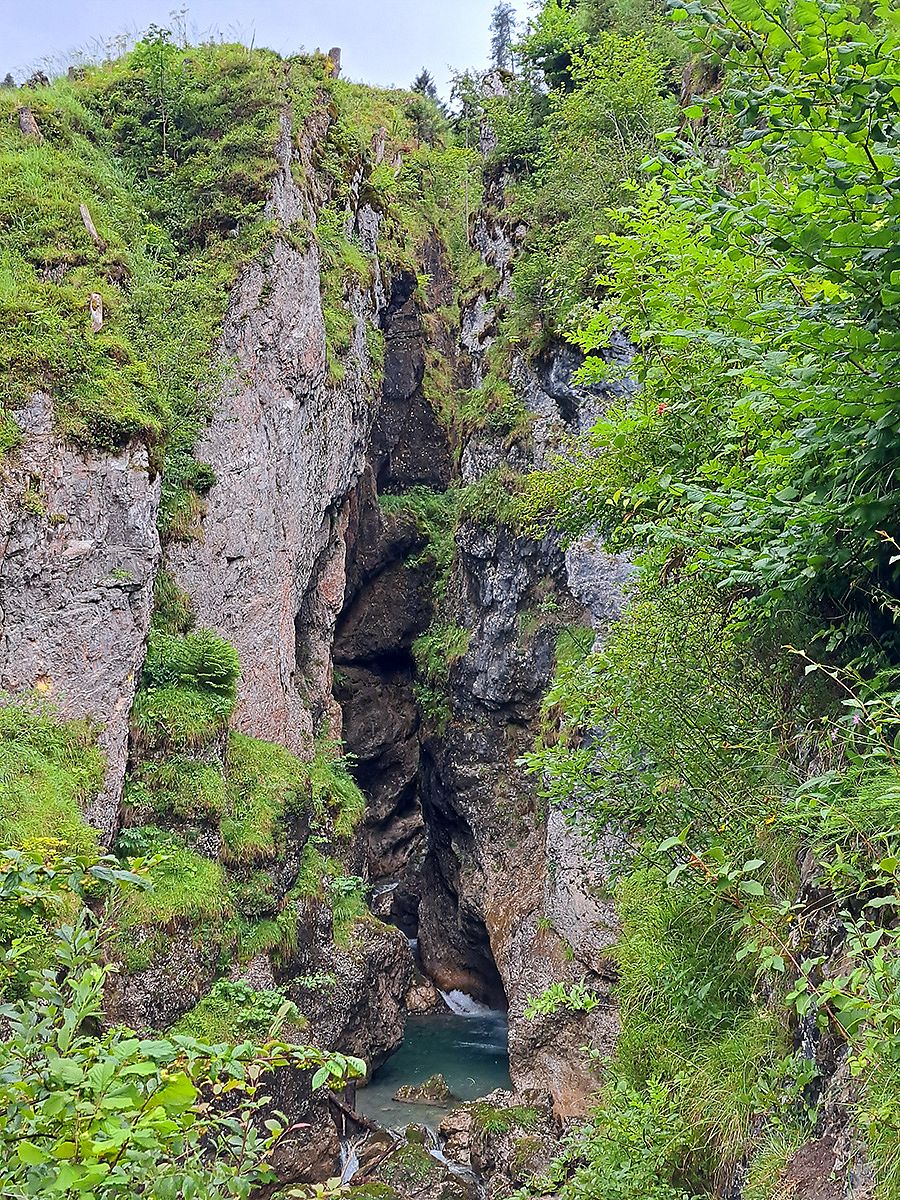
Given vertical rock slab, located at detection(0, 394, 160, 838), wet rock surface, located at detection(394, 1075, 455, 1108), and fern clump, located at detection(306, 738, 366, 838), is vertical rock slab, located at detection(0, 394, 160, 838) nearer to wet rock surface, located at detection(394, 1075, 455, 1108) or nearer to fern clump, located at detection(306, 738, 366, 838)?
fern clump, located at detection(306, 738, 366, 838)

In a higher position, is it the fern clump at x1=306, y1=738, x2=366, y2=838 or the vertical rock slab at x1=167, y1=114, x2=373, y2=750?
the vertical rock slab at x1=167, y1=114, x2=373, y2=750

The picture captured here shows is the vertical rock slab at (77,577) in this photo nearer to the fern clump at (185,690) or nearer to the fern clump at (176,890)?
the fern clump at (185,690)

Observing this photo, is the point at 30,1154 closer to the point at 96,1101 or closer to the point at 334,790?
the point at 96,1101

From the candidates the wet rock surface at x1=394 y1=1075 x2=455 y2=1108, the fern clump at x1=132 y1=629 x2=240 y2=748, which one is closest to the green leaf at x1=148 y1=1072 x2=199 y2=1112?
the fern clump at x1=132 y1=629 x2=240 y2=748

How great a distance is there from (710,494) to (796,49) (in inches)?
67.8

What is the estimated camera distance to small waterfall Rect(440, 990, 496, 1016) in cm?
1998

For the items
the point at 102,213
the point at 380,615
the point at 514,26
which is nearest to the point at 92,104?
the point at 102,213

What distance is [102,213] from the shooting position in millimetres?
15891

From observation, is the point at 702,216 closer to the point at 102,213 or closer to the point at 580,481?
the point at 580,481

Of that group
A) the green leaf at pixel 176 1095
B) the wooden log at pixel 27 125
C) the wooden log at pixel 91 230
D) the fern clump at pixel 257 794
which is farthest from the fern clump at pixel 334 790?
the wooden log at pixel 27 125

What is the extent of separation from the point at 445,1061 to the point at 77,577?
524 inches

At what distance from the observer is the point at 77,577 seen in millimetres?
11172

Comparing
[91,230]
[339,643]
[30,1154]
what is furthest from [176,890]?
[339,643]

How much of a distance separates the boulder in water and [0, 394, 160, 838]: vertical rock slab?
357 inches
